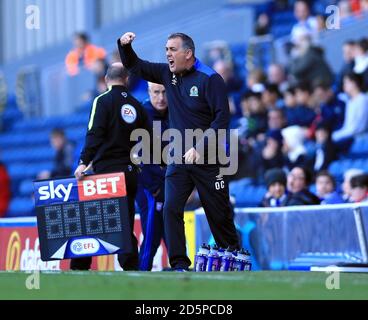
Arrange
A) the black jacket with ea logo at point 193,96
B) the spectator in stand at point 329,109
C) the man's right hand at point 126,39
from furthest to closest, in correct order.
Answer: the spectator in stand at point 329,109
the man's right hand at point 126,39
the black jacket with ea logo at point 193,96

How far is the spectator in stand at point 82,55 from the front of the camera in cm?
2379

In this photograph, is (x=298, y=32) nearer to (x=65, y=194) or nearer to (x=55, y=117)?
(x=55, y=117)

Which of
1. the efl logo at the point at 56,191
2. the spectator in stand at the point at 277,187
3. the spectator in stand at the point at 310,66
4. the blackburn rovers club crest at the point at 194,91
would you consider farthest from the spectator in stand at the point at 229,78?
the blackburn rovers club crest at the point at 194,91

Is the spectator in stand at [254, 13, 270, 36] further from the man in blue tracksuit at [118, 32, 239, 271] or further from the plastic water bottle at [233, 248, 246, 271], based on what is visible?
the plastic water bottle at [233, 248, 246, 271]

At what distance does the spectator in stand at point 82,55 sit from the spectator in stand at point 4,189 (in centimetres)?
367

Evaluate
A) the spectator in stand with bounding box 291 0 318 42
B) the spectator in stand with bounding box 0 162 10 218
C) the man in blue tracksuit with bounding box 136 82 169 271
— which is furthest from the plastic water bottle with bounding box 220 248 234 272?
the spectator in stand with bounding box 0 162 10 218

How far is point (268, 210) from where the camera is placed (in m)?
13.6

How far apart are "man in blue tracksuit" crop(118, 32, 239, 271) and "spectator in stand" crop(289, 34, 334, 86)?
7555mm

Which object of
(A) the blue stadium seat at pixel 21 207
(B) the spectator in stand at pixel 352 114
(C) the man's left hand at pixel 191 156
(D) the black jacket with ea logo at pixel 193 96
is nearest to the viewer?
(C) the man's left hand at pixel 191 156

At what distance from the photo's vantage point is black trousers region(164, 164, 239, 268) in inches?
418

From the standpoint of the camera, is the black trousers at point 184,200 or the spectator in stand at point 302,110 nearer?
the black trousers at point 184,200

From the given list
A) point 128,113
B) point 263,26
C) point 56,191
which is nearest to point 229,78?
point 263,26

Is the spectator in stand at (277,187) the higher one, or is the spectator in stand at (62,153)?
the spectator in stand at (62,153)

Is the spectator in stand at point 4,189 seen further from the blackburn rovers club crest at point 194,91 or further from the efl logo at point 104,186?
the blackburn rovers club crest at point 194,91
